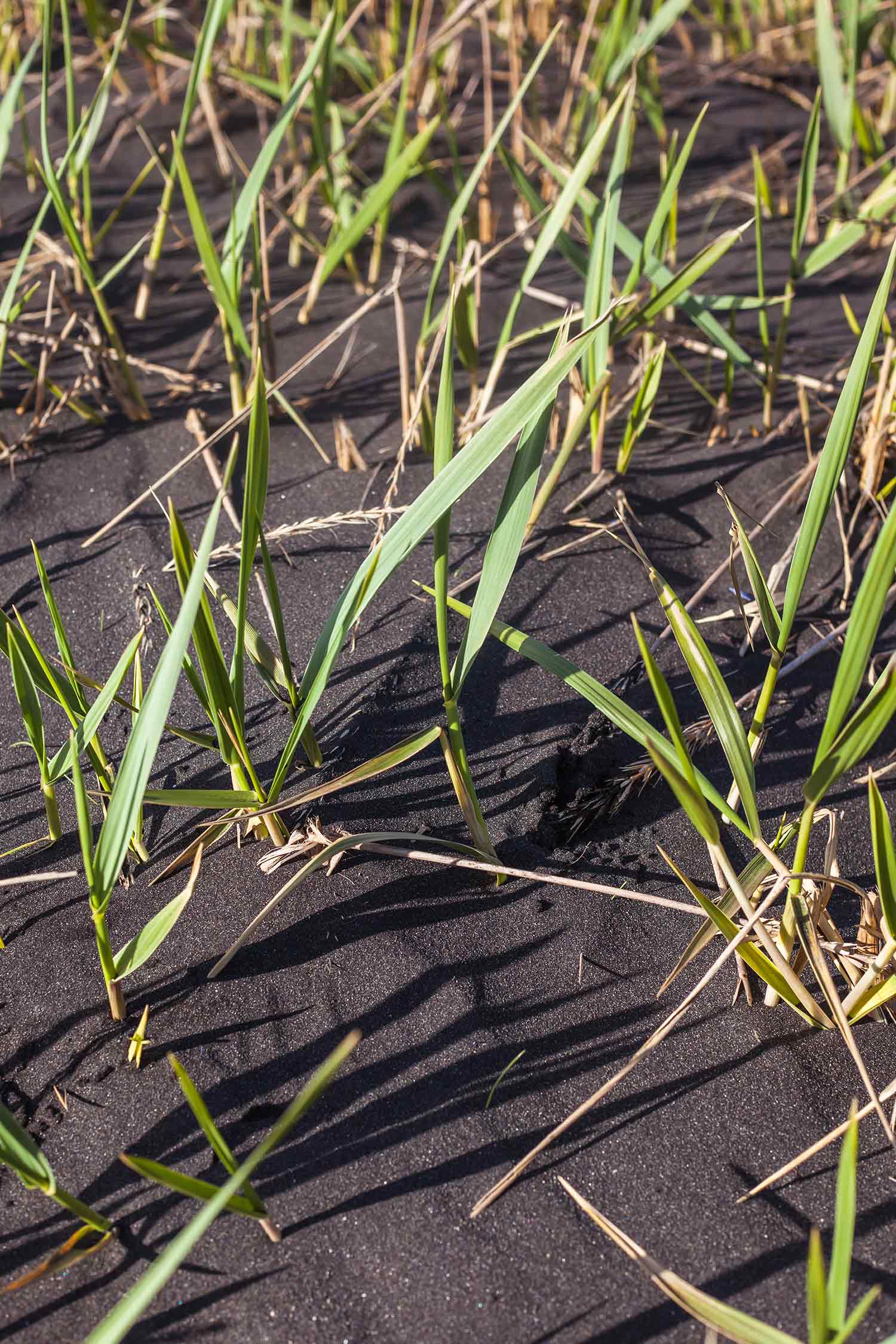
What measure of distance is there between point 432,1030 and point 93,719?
1.26 feet

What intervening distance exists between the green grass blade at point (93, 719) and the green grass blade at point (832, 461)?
0.50m

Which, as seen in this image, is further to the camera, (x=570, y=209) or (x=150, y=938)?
(x=570, y=209)

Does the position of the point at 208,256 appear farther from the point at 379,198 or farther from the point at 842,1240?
the point at 842,1240

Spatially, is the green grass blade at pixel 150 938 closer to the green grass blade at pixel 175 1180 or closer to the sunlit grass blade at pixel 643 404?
the green grass blade at pixel 175 1180

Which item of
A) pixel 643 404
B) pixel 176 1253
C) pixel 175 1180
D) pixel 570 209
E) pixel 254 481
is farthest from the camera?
pixel 643 404

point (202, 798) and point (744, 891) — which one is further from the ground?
point (202, 798)

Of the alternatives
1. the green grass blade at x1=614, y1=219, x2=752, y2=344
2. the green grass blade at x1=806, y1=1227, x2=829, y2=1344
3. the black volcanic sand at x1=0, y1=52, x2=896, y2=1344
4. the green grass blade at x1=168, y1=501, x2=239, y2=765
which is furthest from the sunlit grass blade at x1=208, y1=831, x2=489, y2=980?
the green grass blade at x1=614, y1=219, x2=752, y2=344

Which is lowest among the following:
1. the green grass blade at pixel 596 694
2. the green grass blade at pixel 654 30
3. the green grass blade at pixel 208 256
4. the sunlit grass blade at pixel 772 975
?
the sunlit grass blade at pixel 772 975

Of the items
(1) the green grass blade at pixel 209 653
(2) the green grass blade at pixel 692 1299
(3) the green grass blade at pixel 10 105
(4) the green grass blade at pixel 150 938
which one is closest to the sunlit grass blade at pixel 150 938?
(4) the green grass blade at pixel 150 938

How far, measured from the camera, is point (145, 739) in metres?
0.73

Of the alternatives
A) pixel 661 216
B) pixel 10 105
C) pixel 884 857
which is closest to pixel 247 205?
pixel 10 105

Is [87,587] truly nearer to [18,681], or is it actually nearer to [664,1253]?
[18,681]

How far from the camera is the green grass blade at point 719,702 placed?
81 centimetres

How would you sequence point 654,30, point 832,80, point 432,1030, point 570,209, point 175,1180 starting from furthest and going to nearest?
1. point 832,80
2. point 654,30
3. point 570,209
4. point 432,1030
5. point 175,1180
